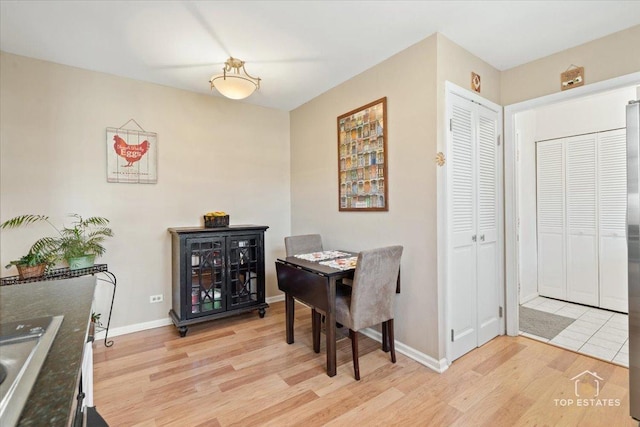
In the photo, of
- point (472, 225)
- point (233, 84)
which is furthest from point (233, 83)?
point (472, 225)

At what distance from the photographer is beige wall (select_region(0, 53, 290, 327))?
2.48 meters

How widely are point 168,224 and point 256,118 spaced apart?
1644 millimetres

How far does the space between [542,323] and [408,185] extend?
215 cm

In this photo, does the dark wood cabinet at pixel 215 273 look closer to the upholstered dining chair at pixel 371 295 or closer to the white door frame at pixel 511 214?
the upholstered dining chair at pixel 371 295

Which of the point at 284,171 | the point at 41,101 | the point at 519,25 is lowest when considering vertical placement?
the point at 284,171

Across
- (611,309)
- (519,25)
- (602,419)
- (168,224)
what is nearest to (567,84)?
(519,25)

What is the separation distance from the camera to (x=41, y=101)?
2.55m

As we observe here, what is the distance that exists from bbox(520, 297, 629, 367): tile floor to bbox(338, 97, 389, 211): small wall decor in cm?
195

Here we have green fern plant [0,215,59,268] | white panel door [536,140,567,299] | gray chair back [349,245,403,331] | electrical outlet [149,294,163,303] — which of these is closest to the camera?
gray chair back [349,245,403,331]

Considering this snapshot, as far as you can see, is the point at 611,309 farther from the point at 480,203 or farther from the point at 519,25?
the point at 519,25

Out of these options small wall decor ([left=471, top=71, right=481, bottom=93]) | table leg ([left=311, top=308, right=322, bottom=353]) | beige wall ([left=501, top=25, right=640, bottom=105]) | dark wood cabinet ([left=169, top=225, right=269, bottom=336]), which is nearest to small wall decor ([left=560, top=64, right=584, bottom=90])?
beige wall ([left=501, top=25, right=640, bottom=105])

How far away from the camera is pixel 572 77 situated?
7.61ft

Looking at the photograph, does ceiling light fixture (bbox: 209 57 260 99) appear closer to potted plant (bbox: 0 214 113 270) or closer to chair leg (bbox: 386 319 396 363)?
potted plant (bbox: 0 214 113 270)

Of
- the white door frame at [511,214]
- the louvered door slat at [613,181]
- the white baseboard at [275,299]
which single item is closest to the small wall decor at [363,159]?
the white door frame at [511,214]
